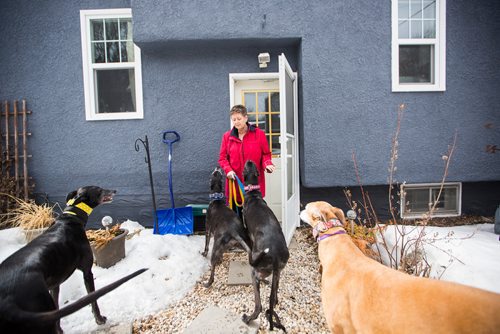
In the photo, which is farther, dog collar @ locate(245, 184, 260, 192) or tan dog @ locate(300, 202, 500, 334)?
dog collar @ locate(245, 184, 260, 192)

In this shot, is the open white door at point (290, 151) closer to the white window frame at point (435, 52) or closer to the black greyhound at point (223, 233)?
the black greyhound at point (223, 233)

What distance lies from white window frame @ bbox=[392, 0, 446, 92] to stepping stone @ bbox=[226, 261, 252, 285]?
3.79 meters

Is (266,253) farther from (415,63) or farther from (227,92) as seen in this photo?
(415,63)

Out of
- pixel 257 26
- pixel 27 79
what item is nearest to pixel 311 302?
pixel 257 26

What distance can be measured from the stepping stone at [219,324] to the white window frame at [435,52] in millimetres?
4216

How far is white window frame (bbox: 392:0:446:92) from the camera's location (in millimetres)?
4125

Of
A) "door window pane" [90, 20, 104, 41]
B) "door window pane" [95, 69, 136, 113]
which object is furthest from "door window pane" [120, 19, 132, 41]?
"door window pane" [95, 69, 136, 113]

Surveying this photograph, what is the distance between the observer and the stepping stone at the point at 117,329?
2004mm

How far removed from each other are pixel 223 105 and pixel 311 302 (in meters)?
3.45

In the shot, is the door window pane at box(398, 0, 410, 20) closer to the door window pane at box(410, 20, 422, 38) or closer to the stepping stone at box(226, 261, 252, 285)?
the door window pane at box(410, 20, 422, 38)

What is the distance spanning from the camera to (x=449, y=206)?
15.5ft

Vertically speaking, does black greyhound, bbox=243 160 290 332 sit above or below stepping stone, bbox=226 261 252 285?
above

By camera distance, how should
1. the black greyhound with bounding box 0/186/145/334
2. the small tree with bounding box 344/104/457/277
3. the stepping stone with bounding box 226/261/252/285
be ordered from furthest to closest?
the stepping stone with bounding box 226/261/252/285 → the small tree with bounding box 344/104/457/277 → the black greyhound with bounding box 0/186/145/334

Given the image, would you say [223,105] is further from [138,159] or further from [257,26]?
[138,159]
